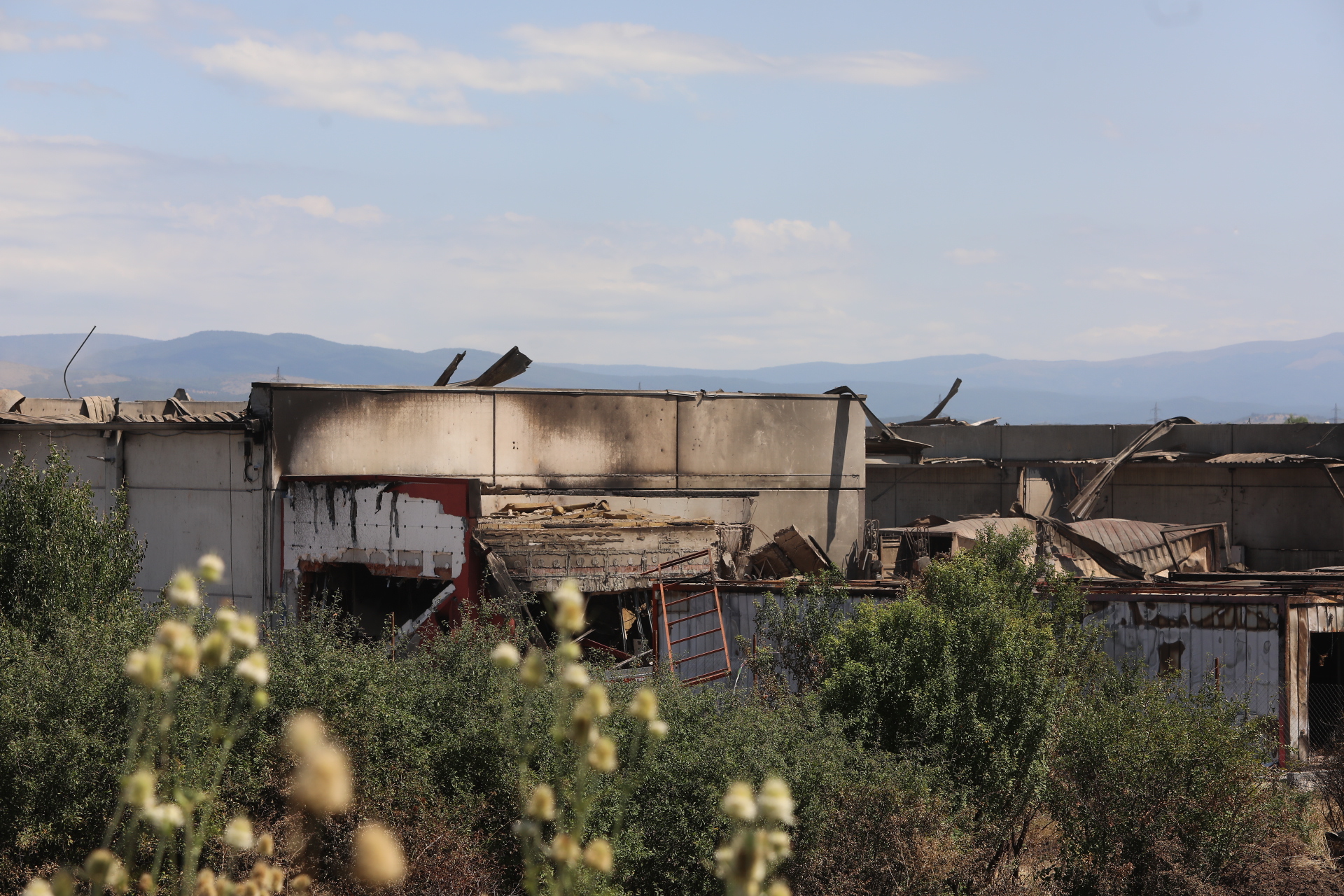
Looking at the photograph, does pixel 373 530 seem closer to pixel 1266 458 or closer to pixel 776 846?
pixel 776 846

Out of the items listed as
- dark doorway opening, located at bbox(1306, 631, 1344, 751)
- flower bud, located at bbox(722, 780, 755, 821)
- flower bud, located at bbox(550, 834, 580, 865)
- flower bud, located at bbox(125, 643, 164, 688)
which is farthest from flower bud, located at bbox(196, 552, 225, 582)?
dark doorway opening, located at bbox(1306, 631, 1344, 751)

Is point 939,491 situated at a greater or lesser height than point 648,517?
lesser

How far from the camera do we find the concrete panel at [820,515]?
22.1 m

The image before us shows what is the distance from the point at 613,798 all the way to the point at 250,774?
311 centimetres

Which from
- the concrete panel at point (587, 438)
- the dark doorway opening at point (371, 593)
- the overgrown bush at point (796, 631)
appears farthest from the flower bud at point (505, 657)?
the concrete panel at point (587, 438)

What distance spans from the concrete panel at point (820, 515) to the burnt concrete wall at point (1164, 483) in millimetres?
6161

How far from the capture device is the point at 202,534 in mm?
19141

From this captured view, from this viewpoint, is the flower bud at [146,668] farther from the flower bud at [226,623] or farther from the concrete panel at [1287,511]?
the concrete panel at [1287,511]

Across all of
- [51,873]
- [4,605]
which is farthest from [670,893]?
[4,605]

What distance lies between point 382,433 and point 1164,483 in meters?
19.5

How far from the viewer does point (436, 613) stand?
1633 cm

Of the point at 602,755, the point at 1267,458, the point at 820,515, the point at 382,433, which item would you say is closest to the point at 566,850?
the point at 602,755

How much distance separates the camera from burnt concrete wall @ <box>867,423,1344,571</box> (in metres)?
25.8

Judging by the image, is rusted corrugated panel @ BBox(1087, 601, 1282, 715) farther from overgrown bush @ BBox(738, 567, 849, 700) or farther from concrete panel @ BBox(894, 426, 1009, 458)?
concrete panel @ BBox(894, 426, 1009, 458)
